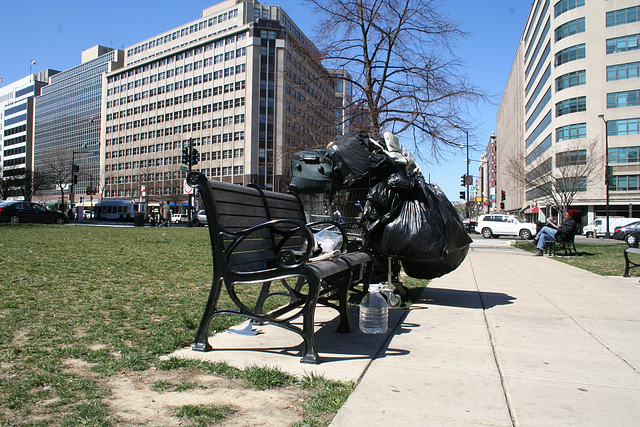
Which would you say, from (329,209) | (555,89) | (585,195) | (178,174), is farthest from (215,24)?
(329,209)

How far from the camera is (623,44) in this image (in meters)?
47.2

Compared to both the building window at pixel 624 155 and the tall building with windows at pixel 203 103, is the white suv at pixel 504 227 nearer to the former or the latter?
the building window at pixel 624 155

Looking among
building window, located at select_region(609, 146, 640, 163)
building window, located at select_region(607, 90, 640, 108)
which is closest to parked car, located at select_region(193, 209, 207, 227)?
building window, located at select_region(609, 146, 640, 163)

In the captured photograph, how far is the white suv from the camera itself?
101 feet

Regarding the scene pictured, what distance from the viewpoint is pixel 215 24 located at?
3270 inches

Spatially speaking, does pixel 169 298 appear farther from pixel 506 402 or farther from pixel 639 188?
pixel 639 188

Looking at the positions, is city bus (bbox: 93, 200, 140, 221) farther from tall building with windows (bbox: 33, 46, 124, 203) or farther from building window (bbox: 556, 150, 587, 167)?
building window (bbox: 556, 150, 587, 167)

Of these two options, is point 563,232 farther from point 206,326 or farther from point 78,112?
point 78,112

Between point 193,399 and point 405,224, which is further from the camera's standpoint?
point 405,224

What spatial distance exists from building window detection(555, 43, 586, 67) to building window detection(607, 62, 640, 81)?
3033 millimetres

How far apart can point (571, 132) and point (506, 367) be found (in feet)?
174

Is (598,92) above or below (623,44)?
below

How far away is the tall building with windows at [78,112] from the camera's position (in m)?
103

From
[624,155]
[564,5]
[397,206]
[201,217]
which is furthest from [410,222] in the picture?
[564,5]
